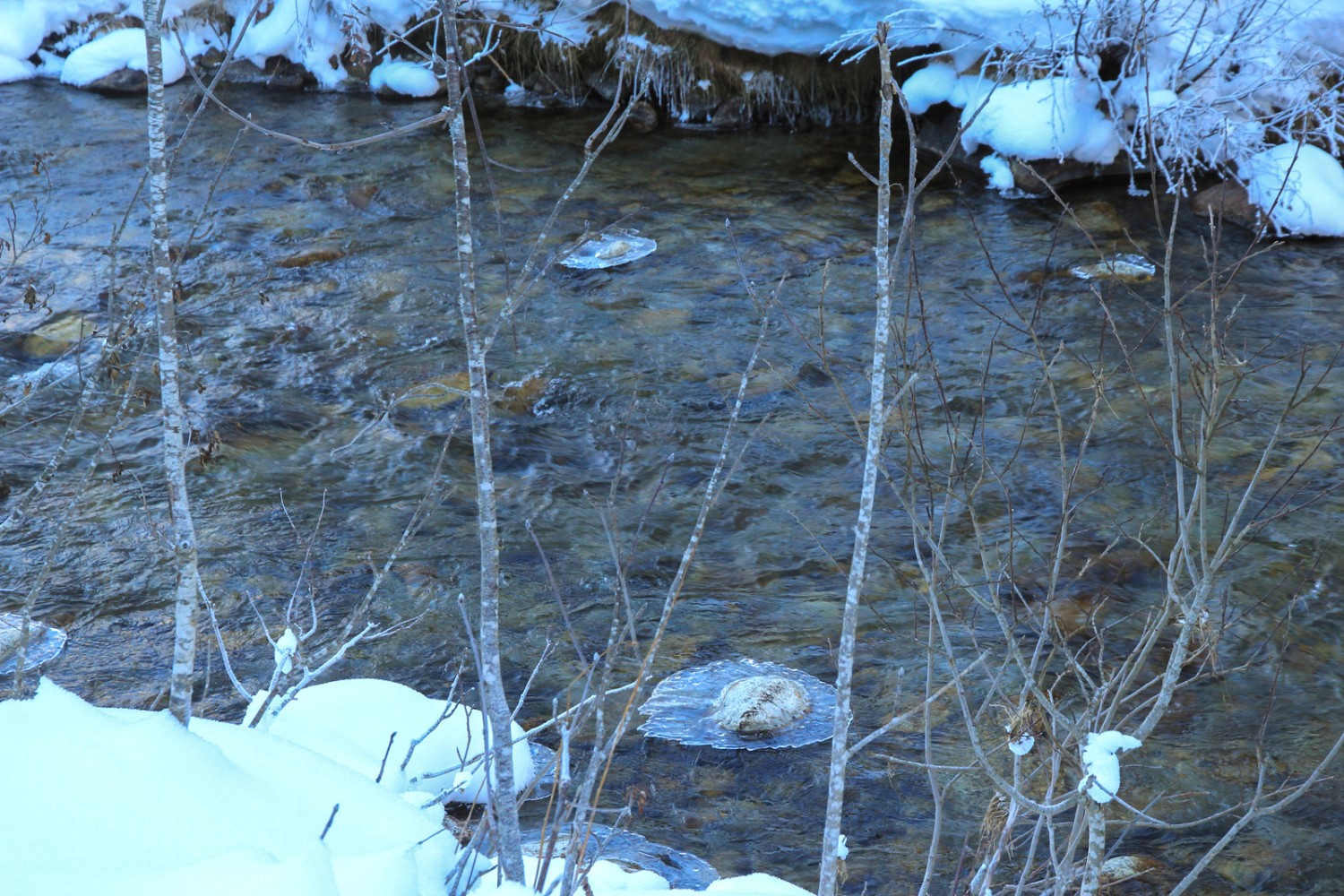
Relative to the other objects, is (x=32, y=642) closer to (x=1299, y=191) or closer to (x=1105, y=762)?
(x=1105, y=762)

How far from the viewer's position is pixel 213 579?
15.6 ft

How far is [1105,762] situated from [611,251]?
20.9 feet

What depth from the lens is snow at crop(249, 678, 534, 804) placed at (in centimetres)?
314

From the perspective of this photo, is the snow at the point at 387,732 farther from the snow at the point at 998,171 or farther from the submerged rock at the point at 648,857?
the snow at the point at 998,171

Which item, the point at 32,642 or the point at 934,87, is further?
the point at 934,87

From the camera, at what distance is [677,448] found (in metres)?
5.87

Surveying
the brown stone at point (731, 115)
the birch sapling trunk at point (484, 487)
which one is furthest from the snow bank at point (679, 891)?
the brown stone at point (731, 115)

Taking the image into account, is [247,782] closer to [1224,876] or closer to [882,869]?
[882,869]

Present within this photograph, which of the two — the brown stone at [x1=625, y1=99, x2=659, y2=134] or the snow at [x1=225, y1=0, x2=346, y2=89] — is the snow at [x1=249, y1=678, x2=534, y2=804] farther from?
the snow at [x1=225, y1=0, x2=346, y2=89]

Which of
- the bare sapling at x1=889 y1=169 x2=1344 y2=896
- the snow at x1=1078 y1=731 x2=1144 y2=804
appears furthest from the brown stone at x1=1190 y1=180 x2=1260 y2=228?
the snow at x1=1078 y1=731 x2=1144 y2=804

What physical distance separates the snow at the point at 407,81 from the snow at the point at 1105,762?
10.4 meters

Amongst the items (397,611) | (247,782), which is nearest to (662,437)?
(397,611)

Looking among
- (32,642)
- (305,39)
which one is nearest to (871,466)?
(32,642)

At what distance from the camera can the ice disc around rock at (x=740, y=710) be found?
400 centimetres
